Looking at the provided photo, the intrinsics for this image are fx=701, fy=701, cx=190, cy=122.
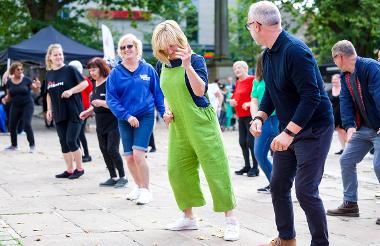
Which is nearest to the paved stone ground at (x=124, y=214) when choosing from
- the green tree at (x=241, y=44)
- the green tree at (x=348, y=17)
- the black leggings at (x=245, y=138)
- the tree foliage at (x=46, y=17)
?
the black leggings at (x=245, y=138)

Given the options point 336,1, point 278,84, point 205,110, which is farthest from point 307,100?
point 336,1

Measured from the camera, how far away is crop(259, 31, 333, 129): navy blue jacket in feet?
15.6

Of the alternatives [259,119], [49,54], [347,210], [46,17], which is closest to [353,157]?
[347,210]

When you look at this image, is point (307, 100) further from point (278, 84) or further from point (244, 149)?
point (244, 149)

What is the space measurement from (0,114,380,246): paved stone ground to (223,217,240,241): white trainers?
0.22ft

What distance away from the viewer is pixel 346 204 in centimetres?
716

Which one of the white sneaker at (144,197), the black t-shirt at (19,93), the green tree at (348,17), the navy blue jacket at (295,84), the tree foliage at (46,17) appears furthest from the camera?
the tree foliage at (46,17)

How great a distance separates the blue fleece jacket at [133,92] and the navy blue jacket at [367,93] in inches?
82.9

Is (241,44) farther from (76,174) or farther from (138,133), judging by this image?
(138,133)

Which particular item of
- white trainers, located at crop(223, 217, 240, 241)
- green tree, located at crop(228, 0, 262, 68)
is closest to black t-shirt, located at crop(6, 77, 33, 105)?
white trainers, located at crop(223, 217, 240, 241)

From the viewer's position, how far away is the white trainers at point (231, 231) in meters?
5.87

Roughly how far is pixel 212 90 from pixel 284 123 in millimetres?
11332

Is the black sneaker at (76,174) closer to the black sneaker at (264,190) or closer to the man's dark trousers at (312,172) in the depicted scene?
the black sneaker at (264,190)

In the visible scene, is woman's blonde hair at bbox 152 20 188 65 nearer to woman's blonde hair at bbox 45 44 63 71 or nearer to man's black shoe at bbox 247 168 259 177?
woman's blonde hair at bbox 45 44 63 71
